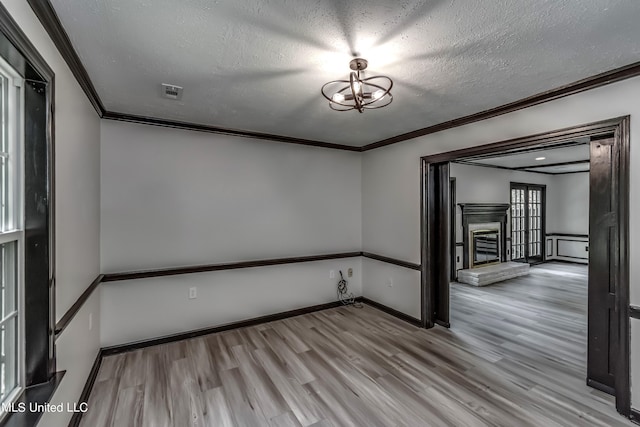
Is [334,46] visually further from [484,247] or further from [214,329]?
[484,247]

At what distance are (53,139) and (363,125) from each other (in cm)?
267

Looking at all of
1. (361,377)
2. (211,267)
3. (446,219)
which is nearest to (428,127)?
(446,219)

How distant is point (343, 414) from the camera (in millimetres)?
2049

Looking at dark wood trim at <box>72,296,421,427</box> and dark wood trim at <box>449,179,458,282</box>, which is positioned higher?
dark wood trim at <box>449,179,458,282</box>

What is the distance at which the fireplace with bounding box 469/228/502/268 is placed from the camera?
19.6 ft

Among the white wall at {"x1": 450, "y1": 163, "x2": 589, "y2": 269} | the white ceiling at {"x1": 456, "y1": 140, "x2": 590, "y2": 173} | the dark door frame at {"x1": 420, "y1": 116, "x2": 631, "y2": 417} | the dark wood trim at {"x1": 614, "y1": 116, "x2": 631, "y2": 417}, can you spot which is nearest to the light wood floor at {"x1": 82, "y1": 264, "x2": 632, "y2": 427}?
the dark wood trim at {"x1": 614, "y1": 116, "x2": 631, "y2": 417}

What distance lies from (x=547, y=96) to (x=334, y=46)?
1.90 m

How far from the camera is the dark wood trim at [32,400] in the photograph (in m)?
1.19

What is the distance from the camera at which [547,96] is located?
2.39m

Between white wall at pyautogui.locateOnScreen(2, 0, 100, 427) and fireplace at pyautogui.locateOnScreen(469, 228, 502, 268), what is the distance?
20.0ft

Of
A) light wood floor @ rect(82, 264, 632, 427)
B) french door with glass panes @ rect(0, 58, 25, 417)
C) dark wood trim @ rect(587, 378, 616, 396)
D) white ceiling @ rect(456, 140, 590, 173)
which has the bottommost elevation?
light wood floor @ rect(82, 264, 632, 427)

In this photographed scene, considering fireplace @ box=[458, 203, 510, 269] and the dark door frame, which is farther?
fireplace @ box=[458, 203, 510, 269]

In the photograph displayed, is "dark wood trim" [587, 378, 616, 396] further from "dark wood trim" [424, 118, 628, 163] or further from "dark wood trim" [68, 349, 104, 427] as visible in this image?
"dark wood trim" [68, 349, 104, 427]

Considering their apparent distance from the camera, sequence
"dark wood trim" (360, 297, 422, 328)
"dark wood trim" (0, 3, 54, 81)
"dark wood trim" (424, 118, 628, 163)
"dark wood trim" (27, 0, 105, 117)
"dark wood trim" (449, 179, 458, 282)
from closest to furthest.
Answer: "dark wood trim" (0, 3, 54, 81), "dark wood trim" (27, 0, 105, 117), "dark wood trim" (424, 118, 628, 163), "dark wood trim" (360, 297, 422, 328), "dark wood trim" (449, 179, 458, 282)
